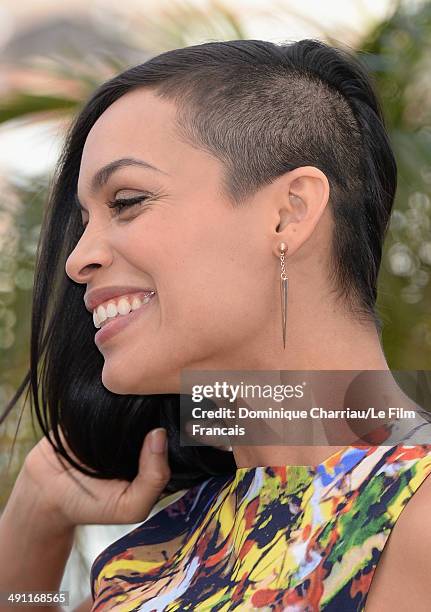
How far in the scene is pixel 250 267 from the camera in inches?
79.8

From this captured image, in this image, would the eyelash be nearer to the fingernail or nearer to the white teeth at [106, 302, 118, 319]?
the white teeth at [106, 302, 118, 319]

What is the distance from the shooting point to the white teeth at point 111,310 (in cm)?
216

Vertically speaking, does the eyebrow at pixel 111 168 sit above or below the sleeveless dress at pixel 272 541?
above

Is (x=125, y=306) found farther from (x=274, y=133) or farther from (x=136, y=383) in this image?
(x=274, y=133)

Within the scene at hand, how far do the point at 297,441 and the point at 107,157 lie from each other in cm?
69

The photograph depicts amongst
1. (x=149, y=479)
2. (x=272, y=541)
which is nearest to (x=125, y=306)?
(x=272, y=541)

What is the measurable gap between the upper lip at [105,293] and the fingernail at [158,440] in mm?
547

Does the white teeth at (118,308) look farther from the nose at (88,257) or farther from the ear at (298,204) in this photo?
the ear at (298,204)

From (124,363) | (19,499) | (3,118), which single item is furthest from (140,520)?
(3,118)

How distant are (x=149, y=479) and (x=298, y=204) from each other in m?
0.93

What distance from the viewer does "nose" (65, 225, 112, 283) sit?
6.96ft

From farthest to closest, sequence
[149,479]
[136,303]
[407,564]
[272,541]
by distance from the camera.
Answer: [149,479]
[136,303]
[272,541]
[407,564]

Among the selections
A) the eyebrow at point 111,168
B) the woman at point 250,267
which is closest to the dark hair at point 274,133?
the woman at point 250,267

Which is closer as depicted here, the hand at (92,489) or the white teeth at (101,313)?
the white teeth at (101,313)
